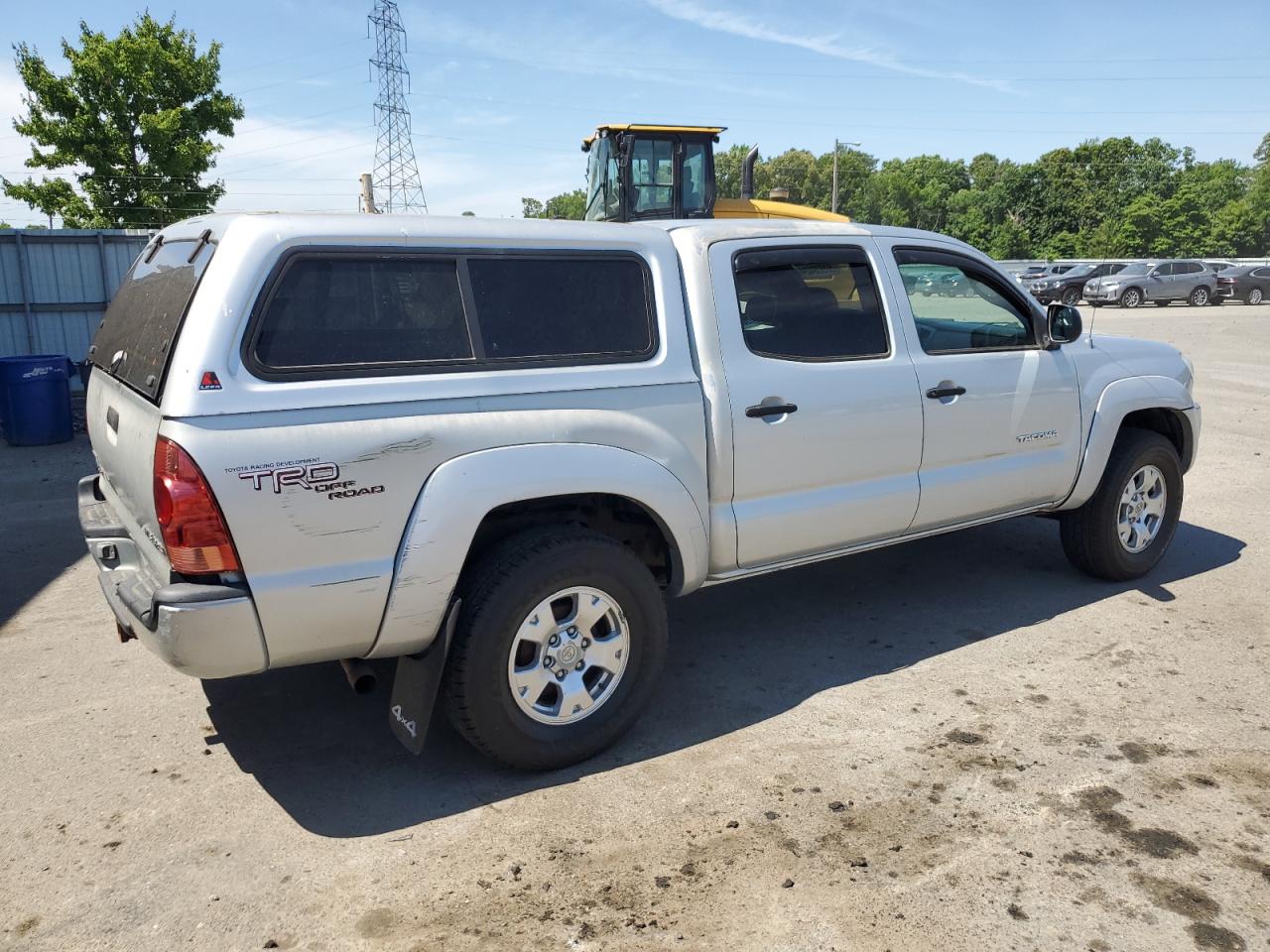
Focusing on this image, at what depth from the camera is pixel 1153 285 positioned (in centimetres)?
3253

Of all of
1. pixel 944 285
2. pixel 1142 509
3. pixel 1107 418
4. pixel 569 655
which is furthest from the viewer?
pixel 1142 509

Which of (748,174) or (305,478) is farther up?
(748,174)

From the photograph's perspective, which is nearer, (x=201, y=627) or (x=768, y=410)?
(x=201, y=627)

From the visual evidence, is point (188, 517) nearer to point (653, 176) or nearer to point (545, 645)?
point (545, 645)

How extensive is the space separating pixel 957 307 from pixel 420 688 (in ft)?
10.7

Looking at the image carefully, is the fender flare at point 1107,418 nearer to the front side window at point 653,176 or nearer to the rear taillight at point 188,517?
the rear taillight at point 188,517

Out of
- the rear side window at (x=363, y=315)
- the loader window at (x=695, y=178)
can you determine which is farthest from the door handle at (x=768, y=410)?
the loader window at (x=695, y=178)

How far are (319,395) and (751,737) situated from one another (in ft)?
6.98

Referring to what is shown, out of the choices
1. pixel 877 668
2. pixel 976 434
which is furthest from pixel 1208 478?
pixel 877 668

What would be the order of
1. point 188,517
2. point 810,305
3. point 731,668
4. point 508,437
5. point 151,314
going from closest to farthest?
1. point 188,517
2. point 508,437
3. point 151,314
4. point 810,305
5. point 731,668

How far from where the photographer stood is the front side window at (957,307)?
4.74m

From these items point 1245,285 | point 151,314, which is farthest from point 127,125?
point 1245,285

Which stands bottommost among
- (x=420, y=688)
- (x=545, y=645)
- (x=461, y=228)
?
(x=420, y=688)

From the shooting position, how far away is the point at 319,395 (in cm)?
309
